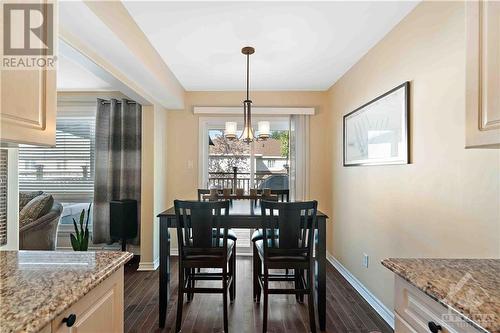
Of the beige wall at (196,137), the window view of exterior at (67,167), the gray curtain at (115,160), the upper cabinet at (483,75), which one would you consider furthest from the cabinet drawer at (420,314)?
the window view of exterior at (67,167)

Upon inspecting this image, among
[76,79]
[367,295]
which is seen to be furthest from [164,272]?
[76,79]

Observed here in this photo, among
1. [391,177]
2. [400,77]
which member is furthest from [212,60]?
[391,177]

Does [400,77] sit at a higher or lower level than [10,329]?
higher

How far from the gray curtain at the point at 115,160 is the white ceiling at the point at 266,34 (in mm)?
1071

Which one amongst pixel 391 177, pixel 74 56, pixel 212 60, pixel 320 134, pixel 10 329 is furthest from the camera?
pixel 320 134

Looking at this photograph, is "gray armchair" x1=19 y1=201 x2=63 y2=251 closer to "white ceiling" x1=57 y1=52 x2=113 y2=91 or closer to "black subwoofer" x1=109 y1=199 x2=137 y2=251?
"black subwoofer" x1=109 y1=199 x2=137 y2=251

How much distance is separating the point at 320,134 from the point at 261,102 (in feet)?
3.32

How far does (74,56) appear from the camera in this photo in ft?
6.68

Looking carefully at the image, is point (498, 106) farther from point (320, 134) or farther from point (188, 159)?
point (188, 159)

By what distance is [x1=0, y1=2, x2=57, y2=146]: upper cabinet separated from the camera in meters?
0.92

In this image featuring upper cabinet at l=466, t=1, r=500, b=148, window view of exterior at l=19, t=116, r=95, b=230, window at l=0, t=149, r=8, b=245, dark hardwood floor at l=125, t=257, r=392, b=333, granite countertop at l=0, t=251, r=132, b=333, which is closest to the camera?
granite countertop at l=0, t=251, r=132, b=333

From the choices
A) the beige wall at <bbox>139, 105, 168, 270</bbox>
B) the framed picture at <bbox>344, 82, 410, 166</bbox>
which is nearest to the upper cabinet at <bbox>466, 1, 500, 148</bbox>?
the framed picture at <bbox>344, 82, 410, 166</bbox>

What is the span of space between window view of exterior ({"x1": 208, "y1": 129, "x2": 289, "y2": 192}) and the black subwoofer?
3.91 feet

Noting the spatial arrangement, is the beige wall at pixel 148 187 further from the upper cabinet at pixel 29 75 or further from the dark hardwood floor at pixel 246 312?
the upper cabinet at pixel 29 75
